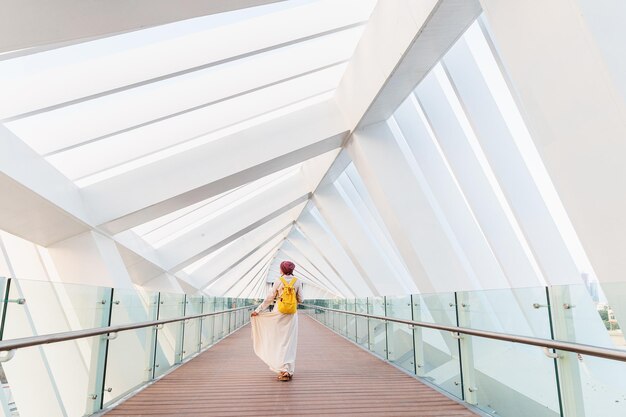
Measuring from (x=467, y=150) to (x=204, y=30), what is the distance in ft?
20.7

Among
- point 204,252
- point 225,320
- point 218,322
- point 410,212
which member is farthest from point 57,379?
point 204,252

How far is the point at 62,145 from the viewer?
757 centimetres

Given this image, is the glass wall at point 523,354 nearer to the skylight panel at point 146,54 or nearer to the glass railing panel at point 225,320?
the skylight panel at point 146,54

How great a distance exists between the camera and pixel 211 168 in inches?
408

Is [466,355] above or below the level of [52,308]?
below

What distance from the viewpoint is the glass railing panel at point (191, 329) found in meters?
7.89

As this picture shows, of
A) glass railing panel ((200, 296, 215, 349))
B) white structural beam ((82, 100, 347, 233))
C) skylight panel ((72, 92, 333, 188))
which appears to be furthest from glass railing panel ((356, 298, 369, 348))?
skylight panel ((72, 92, 333, 188))

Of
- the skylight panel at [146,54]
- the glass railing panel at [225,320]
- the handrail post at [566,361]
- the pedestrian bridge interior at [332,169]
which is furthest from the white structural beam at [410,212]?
the handrail post at [566,361]

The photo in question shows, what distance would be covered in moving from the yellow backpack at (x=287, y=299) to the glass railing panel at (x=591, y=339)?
11.5 feet

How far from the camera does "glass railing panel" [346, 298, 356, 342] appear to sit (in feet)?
35.9

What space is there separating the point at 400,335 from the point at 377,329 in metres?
1.49

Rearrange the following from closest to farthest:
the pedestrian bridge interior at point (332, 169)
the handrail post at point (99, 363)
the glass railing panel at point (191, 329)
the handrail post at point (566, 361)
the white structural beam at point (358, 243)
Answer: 1. the handrail post at point (566, 361)
2. the pedestrian bridge interior at point (332, 169)
3. the handrail post at point (99, 363)
4. the glass railing panel at point (191, 329)
5. the white structural beam at point (358, 243)

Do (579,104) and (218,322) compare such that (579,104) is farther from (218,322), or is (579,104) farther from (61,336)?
(218,322)

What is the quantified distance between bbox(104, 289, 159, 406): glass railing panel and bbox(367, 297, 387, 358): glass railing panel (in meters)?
3.78
